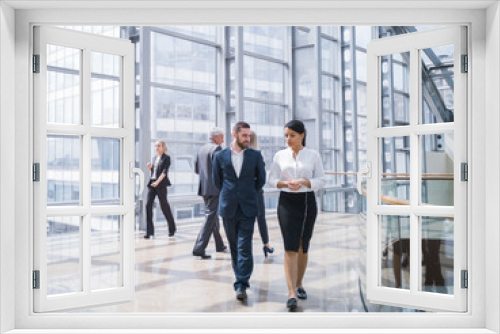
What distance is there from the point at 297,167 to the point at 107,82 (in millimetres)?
1888

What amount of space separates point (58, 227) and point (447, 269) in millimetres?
4945

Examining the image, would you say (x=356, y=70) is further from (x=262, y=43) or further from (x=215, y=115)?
(x=215, y=115)

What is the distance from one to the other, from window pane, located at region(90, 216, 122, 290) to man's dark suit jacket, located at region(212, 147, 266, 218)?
2.82 feet

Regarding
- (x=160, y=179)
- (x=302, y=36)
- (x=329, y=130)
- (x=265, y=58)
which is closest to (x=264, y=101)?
(x=265, y=58)

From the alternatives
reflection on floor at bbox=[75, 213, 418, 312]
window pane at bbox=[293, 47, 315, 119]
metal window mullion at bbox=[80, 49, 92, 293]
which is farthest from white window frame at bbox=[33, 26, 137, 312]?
window pane at bbox=[293, 47, 315, 119]

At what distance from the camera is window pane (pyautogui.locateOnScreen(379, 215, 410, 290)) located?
309cm

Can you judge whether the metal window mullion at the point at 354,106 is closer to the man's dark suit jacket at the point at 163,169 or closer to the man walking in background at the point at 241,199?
the man's dark suit jacket at the point at 163,169

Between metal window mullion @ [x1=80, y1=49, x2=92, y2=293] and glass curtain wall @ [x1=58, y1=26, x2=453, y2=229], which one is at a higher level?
glass curtain wall @ [x1=58, y1=26, x2=453, y2=229]

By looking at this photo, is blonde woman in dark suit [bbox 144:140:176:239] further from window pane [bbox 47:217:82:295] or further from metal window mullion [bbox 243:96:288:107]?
metal window mullion [bbox 243:96:288:107]

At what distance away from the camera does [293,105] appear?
42.2 feet

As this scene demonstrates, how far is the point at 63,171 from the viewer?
6504mm

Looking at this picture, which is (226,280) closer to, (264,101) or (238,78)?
(238,78)

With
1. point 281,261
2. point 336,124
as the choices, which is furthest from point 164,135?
point 336,124

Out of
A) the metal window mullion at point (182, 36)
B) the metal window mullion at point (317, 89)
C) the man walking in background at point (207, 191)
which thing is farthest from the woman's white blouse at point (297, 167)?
the metal window mullion at point (317, 89)
